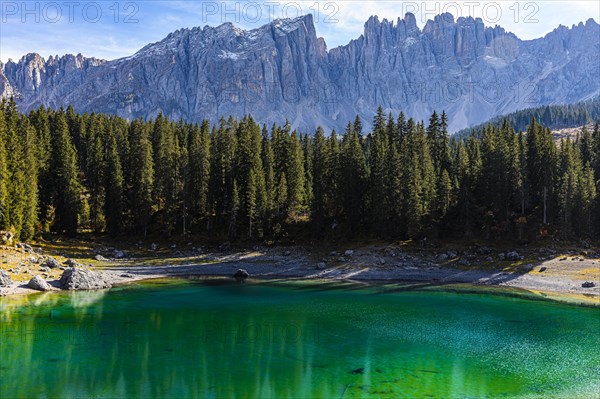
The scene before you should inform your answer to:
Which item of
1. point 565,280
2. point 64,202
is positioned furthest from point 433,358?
point 64,202

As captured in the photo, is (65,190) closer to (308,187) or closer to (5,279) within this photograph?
(5,279)

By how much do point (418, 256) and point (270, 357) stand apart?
4707 cm

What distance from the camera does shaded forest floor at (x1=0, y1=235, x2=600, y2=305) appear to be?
6038 centimetres

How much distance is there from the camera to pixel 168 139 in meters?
93.8

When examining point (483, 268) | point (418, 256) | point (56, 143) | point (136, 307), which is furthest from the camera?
point (56, 143)

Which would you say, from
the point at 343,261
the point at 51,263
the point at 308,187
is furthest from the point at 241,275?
the point at 308,187

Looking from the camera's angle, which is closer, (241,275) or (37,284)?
(37,284)

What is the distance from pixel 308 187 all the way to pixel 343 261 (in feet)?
90.9

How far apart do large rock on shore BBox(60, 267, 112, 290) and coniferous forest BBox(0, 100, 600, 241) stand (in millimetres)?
21855

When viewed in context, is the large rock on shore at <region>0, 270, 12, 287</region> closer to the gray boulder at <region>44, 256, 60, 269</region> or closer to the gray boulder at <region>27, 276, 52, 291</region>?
the gray boulder at <region>27, 276, 52, 291</region>

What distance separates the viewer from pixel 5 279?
49.8 m

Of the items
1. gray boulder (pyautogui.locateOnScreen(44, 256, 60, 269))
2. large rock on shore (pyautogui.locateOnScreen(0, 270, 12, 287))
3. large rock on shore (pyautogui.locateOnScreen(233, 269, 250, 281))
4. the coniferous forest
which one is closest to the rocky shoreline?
large rock on shore (pyautogui.locateOnScreen(233, 269, 250, 281))

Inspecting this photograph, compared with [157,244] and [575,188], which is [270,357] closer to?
[157,244]

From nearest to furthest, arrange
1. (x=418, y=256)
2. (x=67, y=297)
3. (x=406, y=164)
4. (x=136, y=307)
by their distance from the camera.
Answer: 1. (x=136, y=307)
2. (x=67, y=297)
3. (x=418, y=256)
4. (x=406, y=164)
